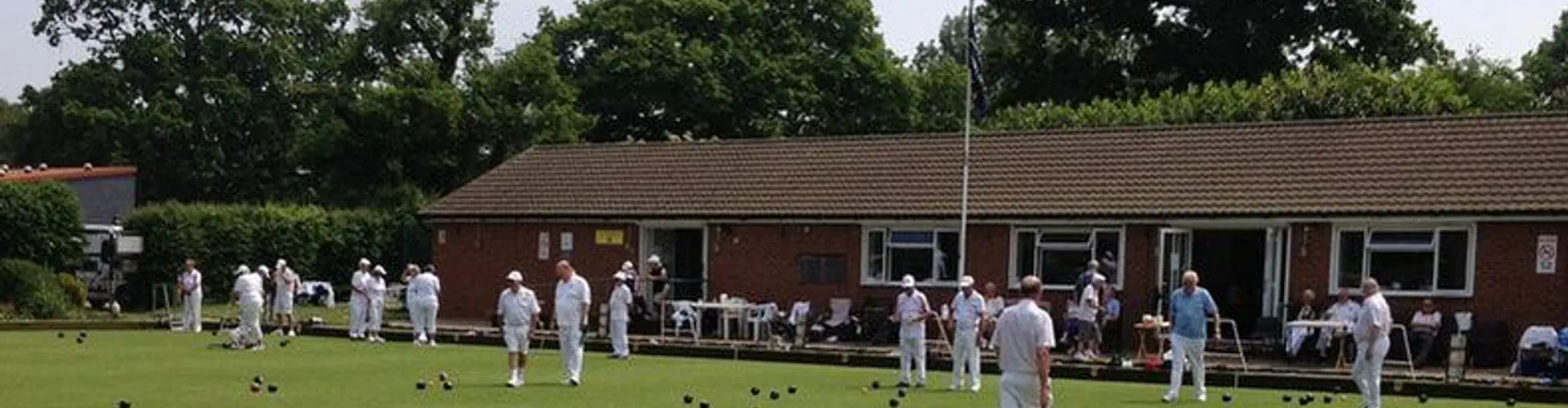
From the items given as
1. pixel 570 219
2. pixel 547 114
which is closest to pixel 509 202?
pixel 570 219

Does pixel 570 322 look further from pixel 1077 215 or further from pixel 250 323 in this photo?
pixel 1077 215

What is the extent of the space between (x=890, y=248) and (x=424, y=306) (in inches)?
309

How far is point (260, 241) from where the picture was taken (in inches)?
1858

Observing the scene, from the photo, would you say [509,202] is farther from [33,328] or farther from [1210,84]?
[1210,84]

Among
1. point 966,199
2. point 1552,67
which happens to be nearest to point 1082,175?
point 966,199

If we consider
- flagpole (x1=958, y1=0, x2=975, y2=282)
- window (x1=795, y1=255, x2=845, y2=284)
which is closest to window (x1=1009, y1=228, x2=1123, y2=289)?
flagpole (x1=958, y1=0, x2=975, y2=282)

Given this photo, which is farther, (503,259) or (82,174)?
(82,174)

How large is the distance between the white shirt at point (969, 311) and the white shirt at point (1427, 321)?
7554 mm

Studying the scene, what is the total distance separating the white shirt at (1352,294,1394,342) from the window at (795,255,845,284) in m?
15.5

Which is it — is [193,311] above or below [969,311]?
below

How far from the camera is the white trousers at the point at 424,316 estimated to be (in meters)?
33.2

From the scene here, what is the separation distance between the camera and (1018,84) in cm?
5909

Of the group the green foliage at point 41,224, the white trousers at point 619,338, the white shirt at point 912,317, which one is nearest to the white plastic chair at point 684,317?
the white trousers at point 619,338

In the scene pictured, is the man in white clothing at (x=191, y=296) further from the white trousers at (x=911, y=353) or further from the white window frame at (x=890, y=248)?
the white trousers at (x=911, y=353)
